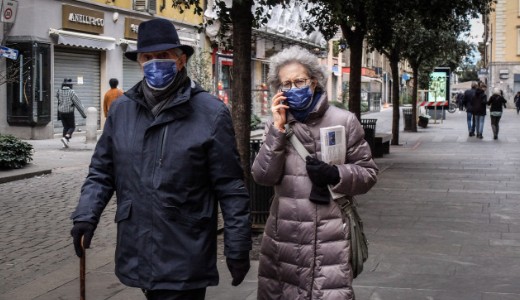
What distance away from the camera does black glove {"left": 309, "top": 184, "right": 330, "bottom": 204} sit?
4.05 m

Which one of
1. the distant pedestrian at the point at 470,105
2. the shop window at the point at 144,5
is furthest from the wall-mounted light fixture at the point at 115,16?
the distant pedestrian at the point at 470,105

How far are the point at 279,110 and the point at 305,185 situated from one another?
15.9 inches

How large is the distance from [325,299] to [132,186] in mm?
1129

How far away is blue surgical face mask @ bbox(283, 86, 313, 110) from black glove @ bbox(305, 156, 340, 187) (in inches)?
11.3

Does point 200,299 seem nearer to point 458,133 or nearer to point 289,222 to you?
point 289,222

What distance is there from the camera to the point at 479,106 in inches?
997

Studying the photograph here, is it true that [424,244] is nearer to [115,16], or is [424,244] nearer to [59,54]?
[59,54]

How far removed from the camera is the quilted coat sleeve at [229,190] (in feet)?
11.5

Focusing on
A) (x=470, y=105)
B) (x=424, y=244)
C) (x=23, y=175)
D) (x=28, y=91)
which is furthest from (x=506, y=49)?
(x=424, y=244)

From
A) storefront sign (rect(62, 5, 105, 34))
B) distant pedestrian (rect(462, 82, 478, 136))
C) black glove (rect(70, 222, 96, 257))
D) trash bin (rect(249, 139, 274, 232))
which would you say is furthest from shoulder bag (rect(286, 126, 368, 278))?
distant pedestrian (rect(462, 82, 478, 136))

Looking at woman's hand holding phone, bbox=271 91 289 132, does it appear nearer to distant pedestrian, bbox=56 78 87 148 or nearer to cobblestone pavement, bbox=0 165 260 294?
cobblestone pavement, bbox=0 165 260 294

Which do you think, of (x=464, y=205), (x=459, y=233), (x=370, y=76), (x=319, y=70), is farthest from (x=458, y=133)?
(x=370, y=76)

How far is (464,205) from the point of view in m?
10.7

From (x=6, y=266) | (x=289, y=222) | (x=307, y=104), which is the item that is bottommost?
(x=6, y=266)
